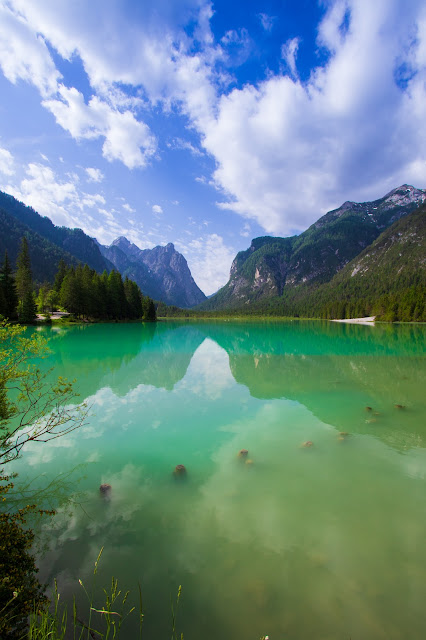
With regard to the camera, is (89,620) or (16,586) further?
(16,586)

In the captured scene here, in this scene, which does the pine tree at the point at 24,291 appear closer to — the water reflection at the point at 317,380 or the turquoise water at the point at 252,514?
the water reflection at the point at 317,380

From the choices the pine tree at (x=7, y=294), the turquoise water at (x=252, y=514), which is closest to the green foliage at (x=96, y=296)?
the pine tree at (x=7, y=294)

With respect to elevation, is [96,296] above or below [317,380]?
above

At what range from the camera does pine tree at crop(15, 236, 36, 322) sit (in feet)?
182

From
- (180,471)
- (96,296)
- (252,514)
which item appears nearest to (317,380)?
(180,471)

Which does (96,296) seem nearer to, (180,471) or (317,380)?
(317,380)

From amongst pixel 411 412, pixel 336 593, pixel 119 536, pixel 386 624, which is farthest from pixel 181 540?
pixel 411 412

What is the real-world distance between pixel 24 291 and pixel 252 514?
259 ft

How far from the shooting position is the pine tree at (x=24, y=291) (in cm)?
5538

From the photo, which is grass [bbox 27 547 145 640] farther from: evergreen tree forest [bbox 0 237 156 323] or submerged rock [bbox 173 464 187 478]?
evergreen tree forest [bbox 0 237 156 323]

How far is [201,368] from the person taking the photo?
22.0m

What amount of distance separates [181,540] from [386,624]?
3.31m

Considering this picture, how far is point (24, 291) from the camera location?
220 feet

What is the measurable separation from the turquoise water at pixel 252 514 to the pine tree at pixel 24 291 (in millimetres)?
54388
